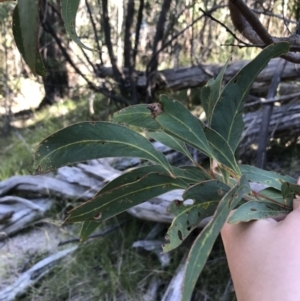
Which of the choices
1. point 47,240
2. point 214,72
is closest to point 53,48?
point 214,72

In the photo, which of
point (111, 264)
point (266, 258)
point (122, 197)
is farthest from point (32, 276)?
point (266, 258)

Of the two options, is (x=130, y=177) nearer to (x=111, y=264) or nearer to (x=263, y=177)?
(x=263, y=177)

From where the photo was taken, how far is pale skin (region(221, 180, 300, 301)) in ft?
1.43

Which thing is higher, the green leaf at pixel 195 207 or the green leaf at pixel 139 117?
the green leaf at pixel 139 117

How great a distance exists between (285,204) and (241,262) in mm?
112

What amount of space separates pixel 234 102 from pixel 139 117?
14cm

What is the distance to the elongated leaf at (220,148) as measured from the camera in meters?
0.52

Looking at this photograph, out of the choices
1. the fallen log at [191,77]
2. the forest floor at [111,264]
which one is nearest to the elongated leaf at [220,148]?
the forest floor at [111,264]

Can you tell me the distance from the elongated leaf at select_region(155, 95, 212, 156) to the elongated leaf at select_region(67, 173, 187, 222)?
8cm

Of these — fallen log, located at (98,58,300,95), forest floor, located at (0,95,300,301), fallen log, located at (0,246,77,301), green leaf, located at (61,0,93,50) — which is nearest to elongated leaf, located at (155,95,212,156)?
green leaf, located at (61,0,93,50)

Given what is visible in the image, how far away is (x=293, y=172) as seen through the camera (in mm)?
1540

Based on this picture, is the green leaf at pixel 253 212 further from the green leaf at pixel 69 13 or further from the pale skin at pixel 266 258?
the green leaf at pixel 69 13

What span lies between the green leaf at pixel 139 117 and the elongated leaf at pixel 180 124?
2.1 inches

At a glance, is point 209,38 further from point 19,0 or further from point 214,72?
point 19,0
